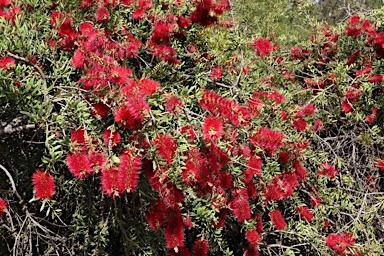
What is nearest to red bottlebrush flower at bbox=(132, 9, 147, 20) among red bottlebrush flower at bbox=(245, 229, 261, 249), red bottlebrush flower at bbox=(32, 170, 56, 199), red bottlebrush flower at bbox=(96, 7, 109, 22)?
red bottlebrush flower at bbox=(96, 7, 109, 22)

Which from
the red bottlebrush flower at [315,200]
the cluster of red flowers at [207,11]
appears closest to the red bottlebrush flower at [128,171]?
the cluster of red flowers at [207,11]

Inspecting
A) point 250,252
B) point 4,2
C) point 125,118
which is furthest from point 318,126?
point 4,2

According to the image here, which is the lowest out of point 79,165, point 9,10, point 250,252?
point 250,252

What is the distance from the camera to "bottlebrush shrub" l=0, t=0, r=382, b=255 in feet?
4.96

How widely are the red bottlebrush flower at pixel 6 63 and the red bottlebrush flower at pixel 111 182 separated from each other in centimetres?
52

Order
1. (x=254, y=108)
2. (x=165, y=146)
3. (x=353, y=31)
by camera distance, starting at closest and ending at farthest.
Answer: (x=165, y=146) < (x=254, y=108) < (x=353, y=31)

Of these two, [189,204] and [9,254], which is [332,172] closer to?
[189,204]

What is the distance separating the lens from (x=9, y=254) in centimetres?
212

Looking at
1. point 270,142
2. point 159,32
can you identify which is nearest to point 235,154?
point 270,142

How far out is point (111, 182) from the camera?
1.34 meters

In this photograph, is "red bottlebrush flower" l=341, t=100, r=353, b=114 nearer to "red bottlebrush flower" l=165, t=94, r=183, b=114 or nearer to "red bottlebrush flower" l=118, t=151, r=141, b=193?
"red bottlebrush flower" l=165, t=94, r=183, b=114

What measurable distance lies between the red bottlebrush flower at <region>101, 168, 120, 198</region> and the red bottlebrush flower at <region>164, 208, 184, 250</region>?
13.8 inches

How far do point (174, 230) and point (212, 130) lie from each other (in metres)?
0.41

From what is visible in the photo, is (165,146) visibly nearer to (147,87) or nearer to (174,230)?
(147,87)
